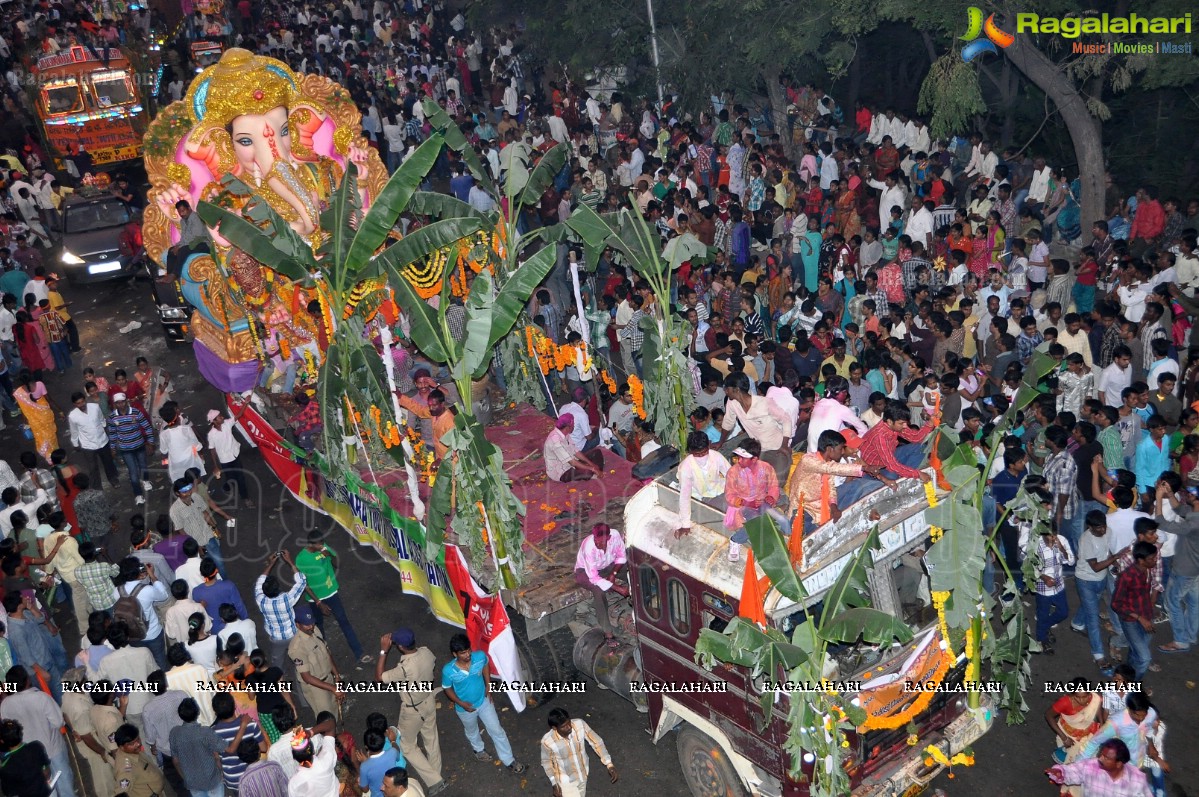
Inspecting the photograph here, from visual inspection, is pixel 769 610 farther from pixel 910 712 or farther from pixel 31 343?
pixel 31 343

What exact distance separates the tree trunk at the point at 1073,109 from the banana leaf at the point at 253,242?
35.8ft

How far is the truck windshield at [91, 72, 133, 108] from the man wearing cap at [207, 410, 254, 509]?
1712 centimetres

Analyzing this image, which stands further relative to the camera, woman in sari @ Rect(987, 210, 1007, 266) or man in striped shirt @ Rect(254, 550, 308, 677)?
woman in sari @ Rect(987, 210, 1007, 266)

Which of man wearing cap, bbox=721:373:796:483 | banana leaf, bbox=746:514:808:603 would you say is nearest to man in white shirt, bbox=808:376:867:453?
man wearing cap, bbox=721:373:796:483

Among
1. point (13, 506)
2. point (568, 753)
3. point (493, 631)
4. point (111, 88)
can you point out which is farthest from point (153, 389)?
point (111, 88)

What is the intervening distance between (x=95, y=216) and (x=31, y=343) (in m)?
6.39

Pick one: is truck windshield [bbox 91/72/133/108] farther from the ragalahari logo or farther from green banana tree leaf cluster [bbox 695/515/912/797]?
green banana tree leaf cluster [bbox 695/515/912/797]

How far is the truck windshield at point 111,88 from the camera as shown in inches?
1179

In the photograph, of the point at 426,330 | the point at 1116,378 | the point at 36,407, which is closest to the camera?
the point at 426,330

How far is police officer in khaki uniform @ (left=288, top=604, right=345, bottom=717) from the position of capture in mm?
11148

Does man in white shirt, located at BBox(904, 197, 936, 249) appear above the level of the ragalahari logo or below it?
below

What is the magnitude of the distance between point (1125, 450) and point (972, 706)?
4.10 metres

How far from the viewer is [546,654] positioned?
39.3 ft

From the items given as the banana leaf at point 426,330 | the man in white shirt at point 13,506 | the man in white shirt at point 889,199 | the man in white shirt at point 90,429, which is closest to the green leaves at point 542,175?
the banana leaf at point 426,330
